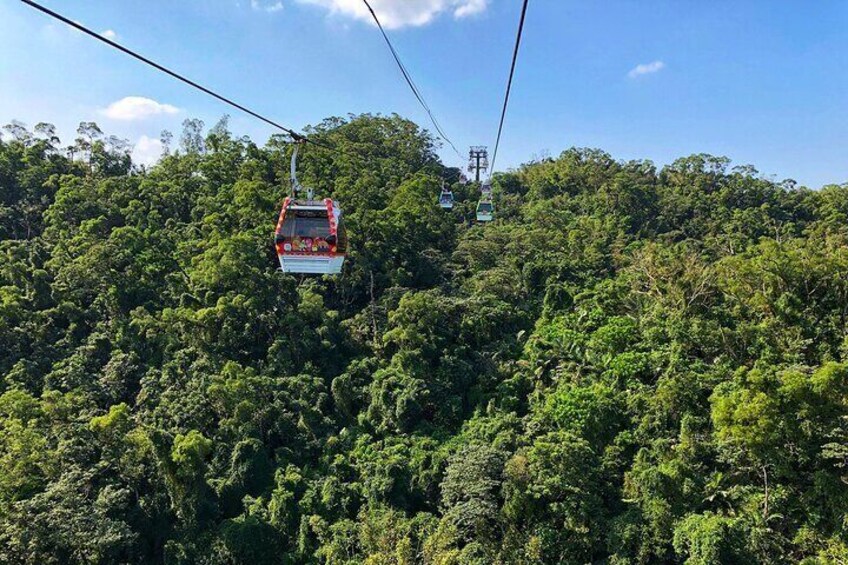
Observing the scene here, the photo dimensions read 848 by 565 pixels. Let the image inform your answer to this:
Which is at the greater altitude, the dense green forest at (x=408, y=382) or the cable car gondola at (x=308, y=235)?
the cable car gondola at (x=308, y=235)

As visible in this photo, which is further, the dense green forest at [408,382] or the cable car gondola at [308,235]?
the dense green forest at [408,382]

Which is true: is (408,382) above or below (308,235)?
below

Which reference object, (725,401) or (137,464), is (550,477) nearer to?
(725,401)

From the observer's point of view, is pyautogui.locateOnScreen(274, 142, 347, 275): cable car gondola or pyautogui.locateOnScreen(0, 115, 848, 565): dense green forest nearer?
pyautogui.locateOnScreen(274, 142, 347, 275): cable car gondola

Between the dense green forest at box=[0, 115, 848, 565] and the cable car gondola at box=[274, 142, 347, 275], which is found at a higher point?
the cable car gondola at box=[274, 142, 347, 275]
